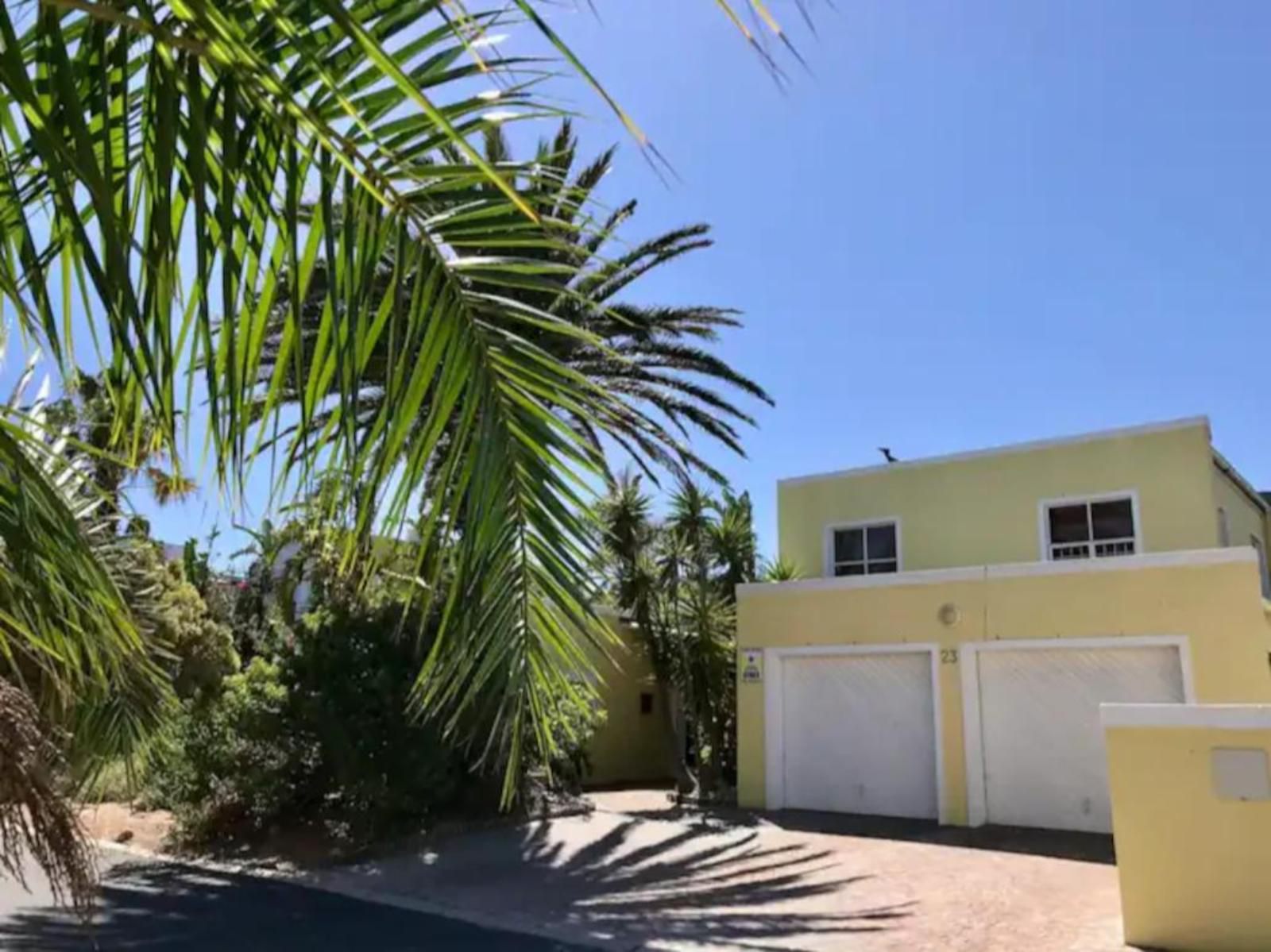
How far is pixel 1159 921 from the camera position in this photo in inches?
361

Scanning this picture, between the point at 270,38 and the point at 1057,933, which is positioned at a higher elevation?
Result: the point at 270,38

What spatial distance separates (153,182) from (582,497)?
1.49 metres

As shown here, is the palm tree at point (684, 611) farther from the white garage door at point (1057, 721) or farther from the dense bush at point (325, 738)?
the white garage door at point (1057, 721)

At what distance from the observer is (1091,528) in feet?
62.7

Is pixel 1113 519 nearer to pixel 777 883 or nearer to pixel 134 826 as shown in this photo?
pixel 777 883

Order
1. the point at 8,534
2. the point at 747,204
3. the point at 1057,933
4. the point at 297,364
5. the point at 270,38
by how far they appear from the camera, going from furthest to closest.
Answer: the point at 1057,933, the point at 747,204, the point at 8,534, the point at 297,364, the point at 270,38

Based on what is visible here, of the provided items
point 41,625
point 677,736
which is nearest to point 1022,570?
point 677,736

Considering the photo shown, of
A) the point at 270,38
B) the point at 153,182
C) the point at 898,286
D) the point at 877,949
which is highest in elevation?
the point at 898,286

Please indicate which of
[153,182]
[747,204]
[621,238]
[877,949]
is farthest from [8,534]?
[877,949]

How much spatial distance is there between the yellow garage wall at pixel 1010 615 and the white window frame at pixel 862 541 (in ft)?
7.50

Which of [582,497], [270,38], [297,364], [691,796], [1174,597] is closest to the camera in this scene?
[270,38]

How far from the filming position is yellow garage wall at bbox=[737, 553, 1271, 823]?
49.2 feet

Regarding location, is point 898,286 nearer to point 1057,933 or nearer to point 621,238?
point 1057,933

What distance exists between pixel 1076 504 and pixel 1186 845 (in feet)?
36.4
